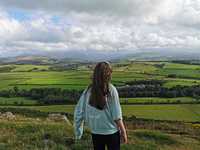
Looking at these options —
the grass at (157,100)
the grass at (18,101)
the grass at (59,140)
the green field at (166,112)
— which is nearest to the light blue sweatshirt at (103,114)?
the grass at (59,140)

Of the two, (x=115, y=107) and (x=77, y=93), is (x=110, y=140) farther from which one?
(x=77, y=93)

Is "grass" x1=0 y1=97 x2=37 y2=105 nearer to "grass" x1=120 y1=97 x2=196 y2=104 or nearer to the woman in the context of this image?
"grass" x1=120 y1=97 x2=196 y2=104

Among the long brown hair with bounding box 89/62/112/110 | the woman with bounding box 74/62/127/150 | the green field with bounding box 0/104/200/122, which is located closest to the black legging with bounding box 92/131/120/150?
the woman with bounding box 74/62/127/150

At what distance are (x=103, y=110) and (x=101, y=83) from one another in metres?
0.48

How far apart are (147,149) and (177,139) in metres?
3.18

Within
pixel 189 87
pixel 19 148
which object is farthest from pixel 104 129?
pixel 189 87

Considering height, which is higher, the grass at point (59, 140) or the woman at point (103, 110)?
the woman at point (103, 110)

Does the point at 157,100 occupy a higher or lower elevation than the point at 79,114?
lower

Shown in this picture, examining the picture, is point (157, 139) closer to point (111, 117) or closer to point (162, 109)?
point (111, 117)

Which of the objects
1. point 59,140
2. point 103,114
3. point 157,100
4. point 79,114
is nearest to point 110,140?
point 103,114

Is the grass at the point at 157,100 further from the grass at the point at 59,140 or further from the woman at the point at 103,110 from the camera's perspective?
the woman at the point at 103,110

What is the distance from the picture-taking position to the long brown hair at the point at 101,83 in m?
5.43

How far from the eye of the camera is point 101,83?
5441mm

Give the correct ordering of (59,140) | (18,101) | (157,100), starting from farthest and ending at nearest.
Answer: (18,101), (157,100), (59,140)
